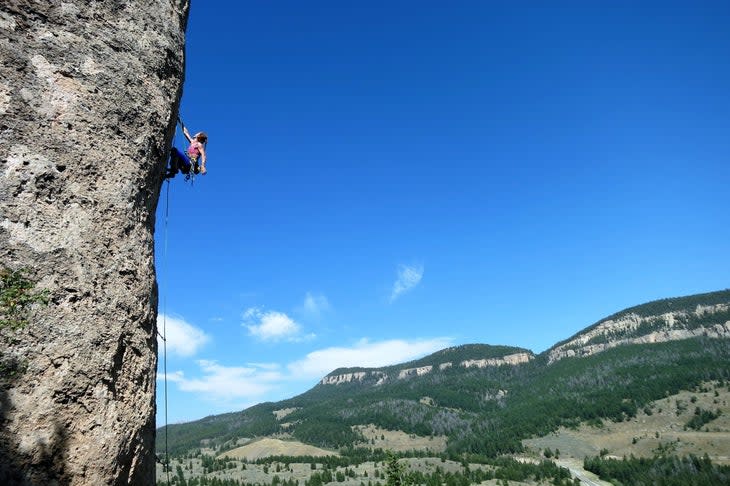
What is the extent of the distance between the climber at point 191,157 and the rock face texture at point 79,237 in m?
2.64

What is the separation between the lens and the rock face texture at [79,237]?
209 inches

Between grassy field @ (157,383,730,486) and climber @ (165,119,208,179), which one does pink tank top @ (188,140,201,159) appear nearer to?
climber @ (165,119,208,179)

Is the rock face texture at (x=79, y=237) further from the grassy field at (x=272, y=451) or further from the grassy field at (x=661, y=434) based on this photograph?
the grassy field at (x=272, y=451)

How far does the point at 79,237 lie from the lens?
5.96m

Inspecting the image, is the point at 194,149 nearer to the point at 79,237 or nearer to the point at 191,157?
the point at 191,157

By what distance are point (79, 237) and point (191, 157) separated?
5.01m

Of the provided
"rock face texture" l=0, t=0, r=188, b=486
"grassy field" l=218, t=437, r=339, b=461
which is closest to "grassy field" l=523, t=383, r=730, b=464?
"grassy field" l=218, t=437, r=339, b=461

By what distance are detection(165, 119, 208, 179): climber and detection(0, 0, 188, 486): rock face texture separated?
2.64 meters

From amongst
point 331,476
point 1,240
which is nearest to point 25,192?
point 1,240

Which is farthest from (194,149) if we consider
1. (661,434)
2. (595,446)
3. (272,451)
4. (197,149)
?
(272,451)

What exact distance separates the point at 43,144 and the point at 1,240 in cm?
132

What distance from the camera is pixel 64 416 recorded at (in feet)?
17.7

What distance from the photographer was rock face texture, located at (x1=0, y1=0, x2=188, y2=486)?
5297 millimetres

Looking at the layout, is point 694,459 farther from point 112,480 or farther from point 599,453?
point 112,480
